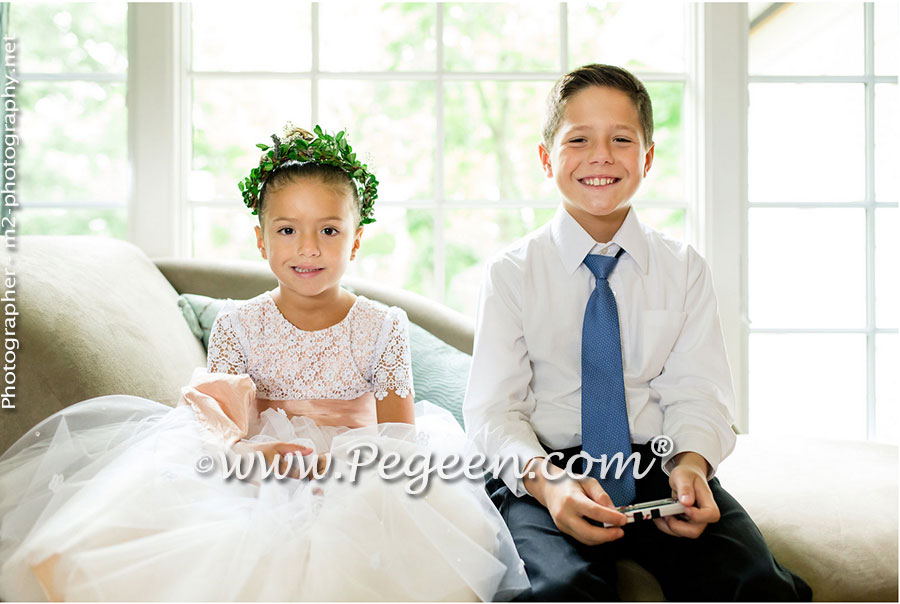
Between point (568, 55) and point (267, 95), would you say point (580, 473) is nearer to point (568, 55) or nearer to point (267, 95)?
point (568, 55)

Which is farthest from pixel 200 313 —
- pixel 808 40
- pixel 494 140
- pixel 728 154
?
pixel 808 40

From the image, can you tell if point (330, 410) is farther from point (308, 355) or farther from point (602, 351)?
point (602, 351)

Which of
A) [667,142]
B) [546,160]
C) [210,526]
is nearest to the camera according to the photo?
[210,526]

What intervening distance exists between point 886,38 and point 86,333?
280 cm

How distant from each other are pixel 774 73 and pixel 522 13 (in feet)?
3.18

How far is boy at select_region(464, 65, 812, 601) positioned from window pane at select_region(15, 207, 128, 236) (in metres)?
1.71

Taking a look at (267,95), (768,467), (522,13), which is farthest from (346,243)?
(522,13)

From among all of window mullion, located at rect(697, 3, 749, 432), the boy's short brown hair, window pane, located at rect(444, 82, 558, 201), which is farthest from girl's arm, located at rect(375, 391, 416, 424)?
window mullion, located at rect(697, 3, 749, 432)

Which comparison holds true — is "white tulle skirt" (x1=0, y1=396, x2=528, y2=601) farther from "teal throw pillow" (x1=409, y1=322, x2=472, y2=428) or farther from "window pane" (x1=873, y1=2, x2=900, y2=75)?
"window pane" (x1=873, y1=2, x2=900, y2=75)

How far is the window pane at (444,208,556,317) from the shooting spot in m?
3.24

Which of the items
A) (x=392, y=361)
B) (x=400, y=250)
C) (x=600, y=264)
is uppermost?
(x=400, y=250)

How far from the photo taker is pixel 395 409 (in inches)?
61.1

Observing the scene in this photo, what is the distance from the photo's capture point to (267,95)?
2.67 metres

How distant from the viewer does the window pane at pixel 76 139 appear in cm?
257
